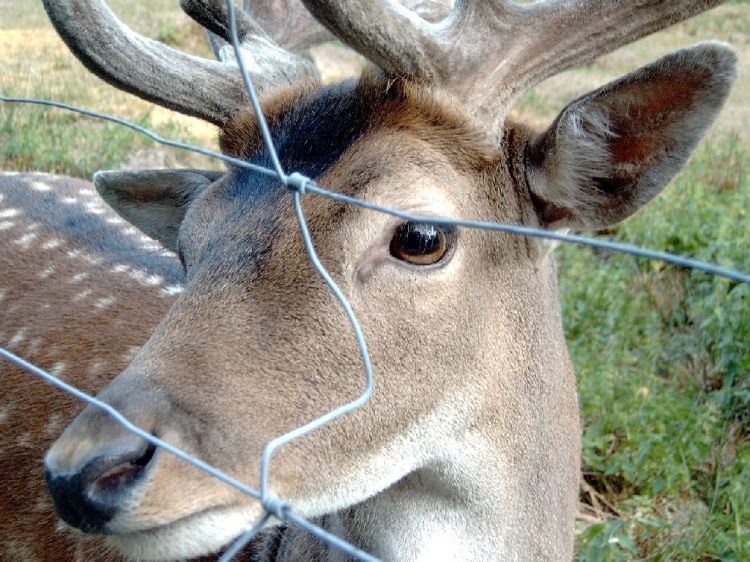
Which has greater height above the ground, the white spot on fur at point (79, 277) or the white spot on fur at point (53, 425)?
the white spot on fur at point (79, 277)

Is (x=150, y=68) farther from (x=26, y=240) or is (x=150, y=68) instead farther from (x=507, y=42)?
(x=26, y=240)

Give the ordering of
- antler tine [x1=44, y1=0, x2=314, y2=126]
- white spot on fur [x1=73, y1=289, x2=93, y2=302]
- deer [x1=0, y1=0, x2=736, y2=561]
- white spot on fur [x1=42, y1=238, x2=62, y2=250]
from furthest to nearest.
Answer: white spot on fur [x1=42, y1=238, x2=62, y2=250] → white spot on fur [x1=73, y1=289, x2=93, y2=302] → antler tine [x1=44, y1=0, x2=314, y2=126] → deer [x1=0, y1=0, x2=736, y2=561]

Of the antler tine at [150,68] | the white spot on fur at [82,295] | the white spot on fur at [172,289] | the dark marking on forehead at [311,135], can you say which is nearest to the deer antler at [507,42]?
the dark marking on forehead at [311,135]

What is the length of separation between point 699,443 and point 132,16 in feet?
25.4

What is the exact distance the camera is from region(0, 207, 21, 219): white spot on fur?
144 inches

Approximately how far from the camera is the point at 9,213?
369 cm

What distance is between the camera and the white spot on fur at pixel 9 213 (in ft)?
12.0

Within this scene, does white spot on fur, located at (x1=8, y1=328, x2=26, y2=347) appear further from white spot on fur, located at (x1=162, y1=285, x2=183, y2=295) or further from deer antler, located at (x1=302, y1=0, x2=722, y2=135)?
deer antler, located at (x1=302, y1=0, x2=722, y2=135)

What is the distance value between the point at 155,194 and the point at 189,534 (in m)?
1.30

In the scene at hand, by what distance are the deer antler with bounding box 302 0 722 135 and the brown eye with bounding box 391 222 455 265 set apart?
0.33 metres

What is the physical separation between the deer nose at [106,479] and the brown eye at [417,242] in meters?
0.64

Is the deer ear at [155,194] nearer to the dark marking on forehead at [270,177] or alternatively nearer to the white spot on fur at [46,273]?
the dark marking on forehead at [270,177]

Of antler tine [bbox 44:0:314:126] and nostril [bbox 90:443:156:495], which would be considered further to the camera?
antler tine [bbox 44:0:314:126]

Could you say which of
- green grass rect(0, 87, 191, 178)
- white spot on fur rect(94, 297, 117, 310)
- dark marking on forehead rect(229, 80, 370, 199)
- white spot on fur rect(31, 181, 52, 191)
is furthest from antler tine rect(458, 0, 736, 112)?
green grass rect(0, 87, 191, 178)
